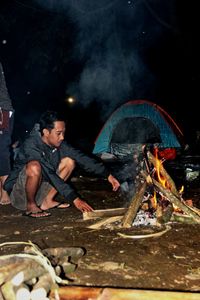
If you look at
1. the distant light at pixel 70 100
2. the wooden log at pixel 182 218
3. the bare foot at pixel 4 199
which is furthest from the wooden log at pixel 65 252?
the distant light at pixel 70 100

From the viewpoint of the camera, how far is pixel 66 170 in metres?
5.69

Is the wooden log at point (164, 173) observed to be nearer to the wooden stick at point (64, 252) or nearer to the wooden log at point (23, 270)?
the wooden stick at point (64, 252)

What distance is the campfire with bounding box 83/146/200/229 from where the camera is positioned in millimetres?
4605

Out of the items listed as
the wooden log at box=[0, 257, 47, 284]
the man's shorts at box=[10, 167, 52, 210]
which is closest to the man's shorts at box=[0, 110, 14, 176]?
the man's shorts at box=[10, 167, 52, 210]

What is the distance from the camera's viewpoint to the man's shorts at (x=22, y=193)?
17.8 feet

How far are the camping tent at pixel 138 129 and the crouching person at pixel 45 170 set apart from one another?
4979 mm

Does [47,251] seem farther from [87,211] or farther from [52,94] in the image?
[52,94]

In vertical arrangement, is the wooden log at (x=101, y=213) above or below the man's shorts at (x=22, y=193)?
below

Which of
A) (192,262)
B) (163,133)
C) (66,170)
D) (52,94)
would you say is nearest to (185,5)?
(52,94)

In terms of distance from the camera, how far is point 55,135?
530cm

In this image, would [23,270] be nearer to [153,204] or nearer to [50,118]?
[153,204]

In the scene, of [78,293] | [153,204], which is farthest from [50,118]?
[78,293]

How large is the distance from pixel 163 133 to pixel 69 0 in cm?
875

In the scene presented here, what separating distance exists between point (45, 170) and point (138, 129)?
6412 mm
